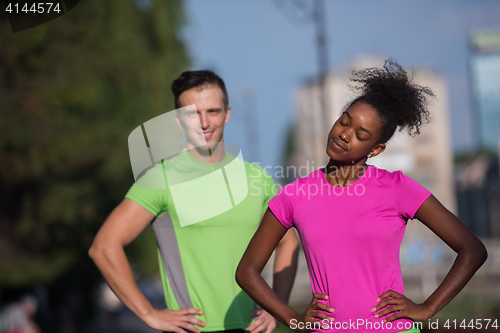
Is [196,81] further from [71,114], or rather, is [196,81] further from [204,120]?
[71,114]

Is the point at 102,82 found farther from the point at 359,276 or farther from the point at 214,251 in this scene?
the point at 359,276

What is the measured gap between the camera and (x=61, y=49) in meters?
10.3

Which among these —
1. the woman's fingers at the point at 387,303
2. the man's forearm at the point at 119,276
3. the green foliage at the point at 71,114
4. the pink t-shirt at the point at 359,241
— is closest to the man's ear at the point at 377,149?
the pink t-shirt at the point at 359,241

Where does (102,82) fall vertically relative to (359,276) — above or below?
above

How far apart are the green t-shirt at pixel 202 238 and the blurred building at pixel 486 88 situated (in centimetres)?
11915

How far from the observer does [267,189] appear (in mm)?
3156

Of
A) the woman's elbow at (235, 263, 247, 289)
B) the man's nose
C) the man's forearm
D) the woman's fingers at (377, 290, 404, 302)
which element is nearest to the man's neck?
the man's nose

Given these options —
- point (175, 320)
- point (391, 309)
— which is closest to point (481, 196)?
point (175, 320)

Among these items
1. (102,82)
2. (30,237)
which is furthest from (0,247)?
(102,82)

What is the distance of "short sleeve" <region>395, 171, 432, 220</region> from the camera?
223cm

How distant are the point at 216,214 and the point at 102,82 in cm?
900

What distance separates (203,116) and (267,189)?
0.54 m

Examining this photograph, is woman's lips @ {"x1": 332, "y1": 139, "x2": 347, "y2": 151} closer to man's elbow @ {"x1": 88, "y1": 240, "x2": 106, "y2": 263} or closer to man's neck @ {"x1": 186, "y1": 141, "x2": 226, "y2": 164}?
man's neck @ {"x1": 186, "y1": 141, "x2": 226, "y2": 164}

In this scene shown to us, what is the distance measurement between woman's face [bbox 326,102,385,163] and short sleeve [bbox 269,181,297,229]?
0.24 meters
